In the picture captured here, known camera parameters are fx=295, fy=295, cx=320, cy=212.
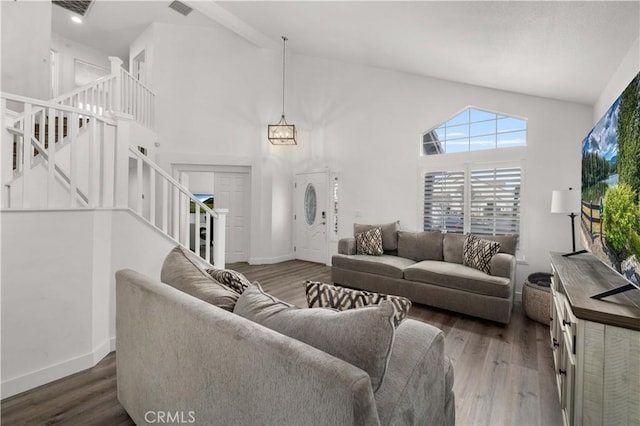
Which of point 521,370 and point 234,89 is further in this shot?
point 234,89

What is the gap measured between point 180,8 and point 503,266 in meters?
6.15

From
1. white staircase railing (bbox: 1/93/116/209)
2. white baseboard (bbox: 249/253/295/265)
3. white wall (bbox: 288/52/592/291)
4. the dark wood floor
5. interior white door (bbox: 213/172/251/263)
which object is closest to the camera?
the dark wood floor

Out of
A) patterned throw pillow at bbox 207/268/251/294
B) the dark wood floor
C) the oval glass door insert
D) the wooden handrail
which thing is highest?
the wooden handrail

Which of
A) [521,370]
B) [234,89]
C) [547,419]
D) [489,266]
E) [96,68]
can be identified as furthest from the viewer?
[96,68]

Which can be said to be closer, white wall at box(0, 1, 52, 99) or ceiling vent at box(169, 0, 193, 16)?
white wall at box(0, 1, 52, 99)

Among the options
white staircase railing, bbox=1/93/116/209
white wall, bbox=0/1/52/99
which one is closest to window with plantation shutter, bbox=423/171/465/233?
white staircase railing, bbox=1/93/116/209

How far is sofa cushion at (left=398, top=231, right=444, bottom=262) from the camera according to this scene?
12.9 ft

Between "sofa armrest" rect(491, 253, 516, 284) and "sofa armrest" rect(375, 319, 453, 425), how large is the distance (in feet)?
7.40

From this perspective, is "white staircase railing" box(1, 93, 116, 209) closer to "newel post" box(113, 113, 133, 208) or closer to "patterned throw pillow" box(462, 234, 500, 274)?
"newel post" box(113, 113, 133, 208)

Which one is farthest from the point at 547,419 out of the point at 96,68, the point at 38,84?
the point at 96,68

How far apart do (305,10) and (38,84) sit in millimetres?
3828

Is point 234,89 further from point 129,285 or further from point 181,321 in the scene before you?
point 181,321

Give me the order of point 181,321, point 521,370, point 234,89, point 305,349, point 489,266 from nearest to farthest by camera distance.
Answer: point 305,349 → point 181,321 → point 521,370 → point 489,266 → point 234,89

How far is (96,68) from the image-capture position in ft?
22.2
